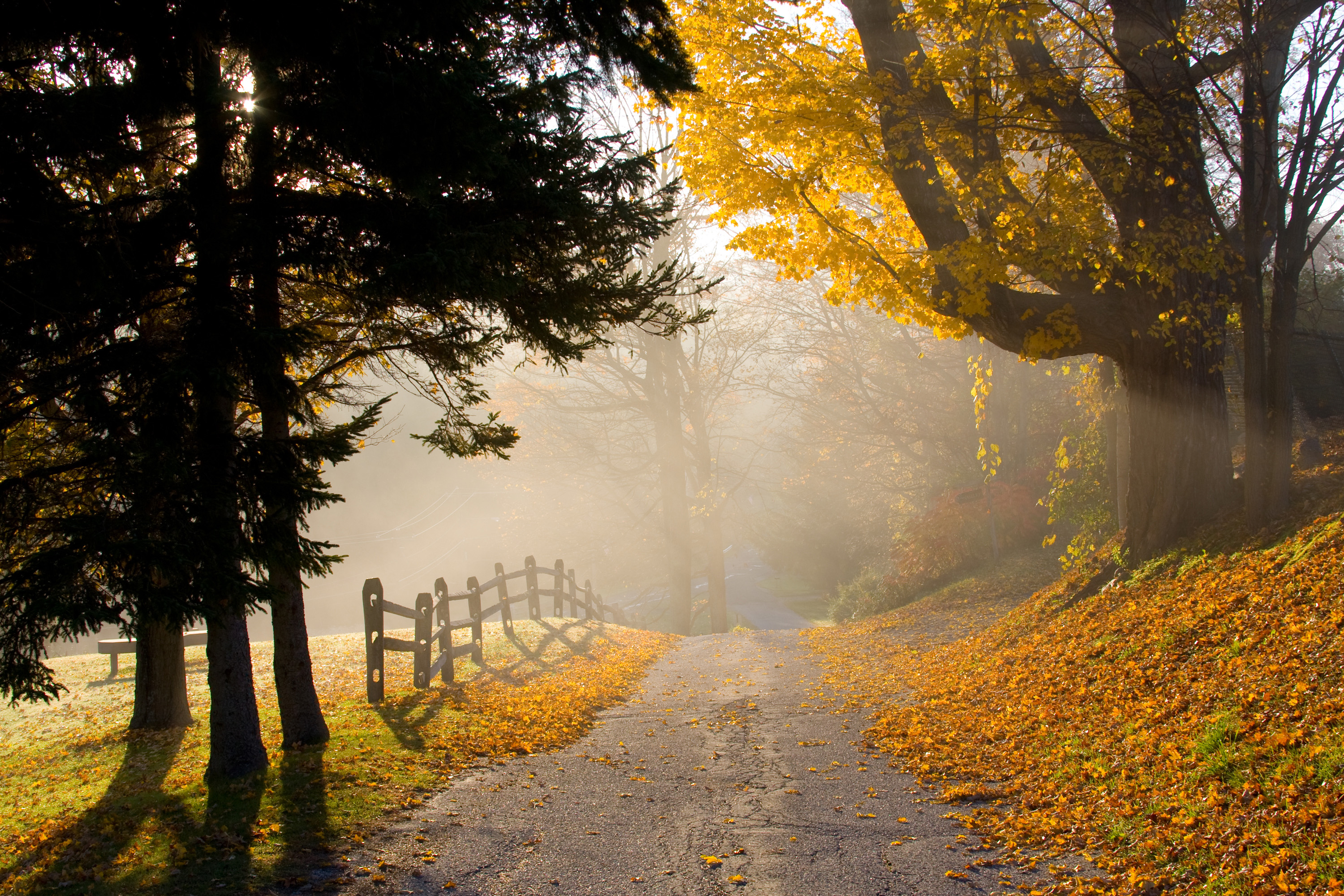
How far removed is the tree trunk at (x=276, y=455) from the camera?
528 centimetres

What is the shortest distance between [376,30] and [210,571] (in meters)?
3.96

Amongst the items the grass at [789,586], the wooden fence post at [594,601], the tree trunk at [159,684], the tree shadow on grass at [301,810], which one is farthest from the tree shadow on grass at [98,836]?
the grass at [789,586]

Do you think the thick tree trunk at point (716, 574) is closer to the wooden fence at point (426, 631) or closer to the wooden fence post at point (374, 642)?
the wooden fence at point (426, 631)

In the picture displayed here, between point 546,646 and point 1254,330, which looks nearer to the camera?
point 1254,330

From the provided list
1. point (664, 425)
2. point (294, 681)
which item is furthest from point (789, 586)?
point (294, 681)

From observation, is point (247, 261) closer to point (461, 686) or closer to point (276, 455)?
point (276, 455)

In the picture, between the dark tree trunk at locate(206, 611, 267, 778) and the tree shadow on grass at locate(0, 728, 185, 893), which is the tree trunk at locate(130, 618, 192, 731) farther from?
the dark tree trunk at locate(206, 611, 267, 778)

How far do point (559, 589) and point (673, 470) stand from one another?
251 inches

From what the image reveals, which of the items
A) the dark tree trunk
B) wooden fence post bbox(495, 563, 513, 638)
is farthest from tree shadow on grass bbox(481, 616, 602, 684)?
the dark tree trunk

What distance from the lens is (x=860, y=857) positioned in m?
4.45

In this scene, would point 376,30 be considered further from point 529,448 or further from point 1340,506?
point 529,448

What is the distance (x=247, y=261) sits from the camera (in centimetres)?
580

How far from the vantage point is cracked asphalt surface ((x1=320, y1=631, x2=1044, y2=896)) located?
13.9 feet

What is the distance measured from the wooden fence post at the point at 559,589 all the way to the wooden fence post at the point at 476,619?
576 centimetres
